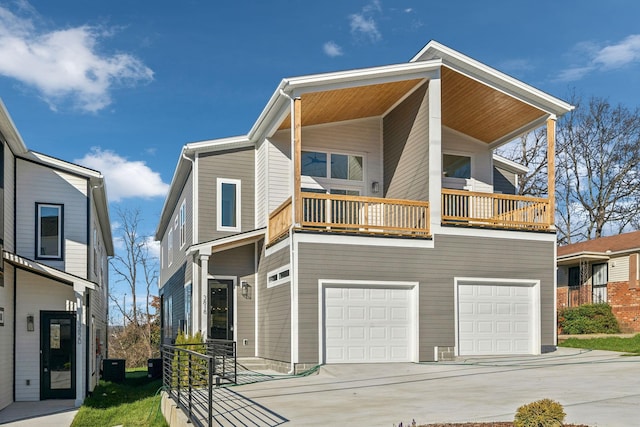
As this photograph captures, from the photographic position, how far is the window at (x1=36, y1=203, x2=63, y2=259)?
1550 centimetres

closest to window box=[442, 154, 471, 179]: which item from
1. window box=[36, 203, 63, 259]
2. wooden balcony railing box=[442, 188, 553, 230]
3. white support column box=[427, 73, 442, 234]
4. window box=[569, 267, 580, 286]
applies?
wooden balcony railing box=[442, 188, 553, 230]

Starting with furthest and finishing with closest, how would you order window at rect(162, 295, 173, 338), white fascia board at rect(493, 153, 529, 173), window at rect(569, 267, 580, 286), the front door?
window at rect(569, 267, 580, 286) < window at rect(162, 295, 173, 338) < white fascia board at rect(493, 153, 529, 173) < the front door

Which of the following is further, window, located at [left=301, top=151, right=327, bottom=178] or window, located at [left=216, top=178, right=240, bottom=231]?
window, located at [left=216, top=178, right=240, bottom=231]

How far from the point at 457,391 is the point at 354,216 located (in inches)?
216

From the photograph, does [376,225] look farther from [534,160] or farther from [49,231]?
[534,160]

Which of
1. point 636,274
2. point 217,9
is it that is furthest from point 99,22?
point 636,274

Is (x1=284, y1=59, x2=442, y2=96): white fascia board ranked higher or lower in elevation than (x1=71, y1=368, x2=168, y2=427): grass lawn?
higher

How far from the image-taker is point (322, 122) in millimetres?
17391

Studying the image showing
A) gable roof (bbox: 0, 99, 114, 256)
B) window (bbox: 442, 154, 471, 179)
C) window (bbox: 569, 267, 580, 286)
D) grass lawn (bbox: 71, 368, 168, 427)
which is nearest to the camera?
grass lawn (bbox: 71, 368, 168, 427)

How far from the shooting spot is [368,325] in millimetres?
14391

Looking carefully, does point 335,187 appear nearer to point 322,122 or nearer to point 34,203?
point 322,122

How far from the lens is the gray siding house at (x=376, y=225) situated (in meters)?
14.3

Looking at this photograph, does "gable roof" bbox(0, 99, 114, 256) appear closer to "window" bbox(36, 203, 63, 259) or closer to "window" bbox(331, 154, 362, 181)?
"window" bbox(36, 203, 63, 259)

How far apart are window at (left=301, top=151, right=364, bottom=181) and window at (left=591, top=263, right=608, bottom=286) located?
13284 mm
